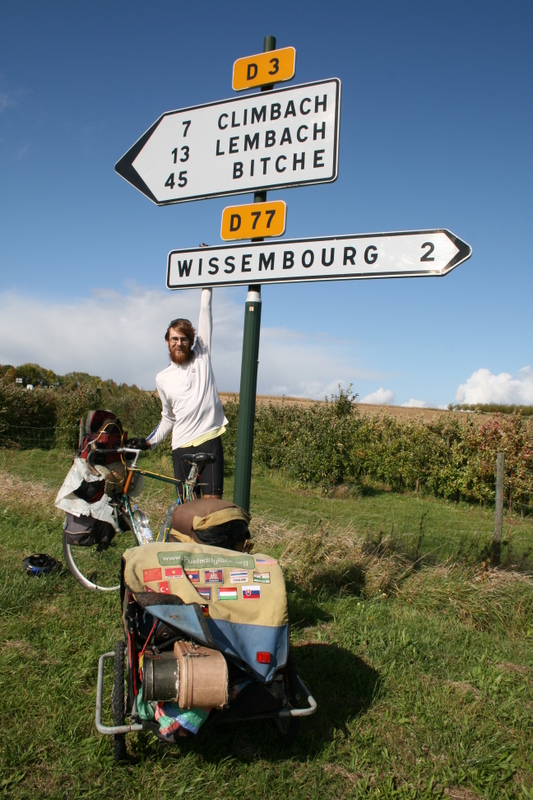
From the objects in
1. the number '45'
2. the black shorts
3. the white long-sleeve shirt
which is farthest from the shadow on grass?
the number '45'

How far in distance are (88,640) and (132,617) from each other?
49.9 inches

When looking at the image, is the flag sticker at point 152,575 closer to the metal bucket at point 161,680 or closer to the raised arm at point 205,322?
the metal bucket at point 161,680

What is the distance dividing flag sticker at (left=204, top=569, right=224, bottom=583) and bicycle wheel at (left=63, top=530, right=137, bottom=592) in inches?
77.3

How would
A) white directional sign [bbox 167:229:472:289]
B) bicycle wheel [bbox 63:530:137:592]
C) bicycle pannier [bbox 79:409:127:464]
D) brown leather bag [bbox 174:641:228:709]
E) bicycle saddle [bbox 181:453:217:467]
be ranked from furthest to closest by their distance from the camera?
bicycle wheel [bbox 63:530:137:592] < bicycle pannier [bbox 79:409:127:464] < bicycle saddle [bbox 181:453:217:467] < white directional sign [bbox 167:229:472:289] < brown leather bag [bbox 174:641:228:709]

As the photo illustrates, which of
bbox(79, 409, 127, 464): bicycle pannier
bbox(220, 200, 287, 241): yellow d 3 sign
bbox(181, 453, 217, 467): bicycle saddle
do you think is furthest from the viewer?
bbox(79, 409, 127, 464): bicycle pannier

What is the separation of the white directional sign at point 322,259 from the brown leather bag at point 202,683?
7.18 feet

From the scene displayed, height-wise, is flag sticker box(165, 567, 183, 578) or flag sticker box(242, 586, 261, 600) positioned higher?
flag sticker box(165, 567, 183, 578)

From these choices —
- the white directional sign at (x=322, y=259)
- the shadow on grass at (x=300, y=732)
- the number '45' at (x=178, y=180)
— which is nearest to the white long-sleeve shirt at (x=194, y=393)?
the white directional sign at (x=322, y=259)

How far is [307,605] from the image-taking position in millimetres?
4238

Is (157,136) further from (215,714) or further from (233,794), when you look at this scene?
(233,794)

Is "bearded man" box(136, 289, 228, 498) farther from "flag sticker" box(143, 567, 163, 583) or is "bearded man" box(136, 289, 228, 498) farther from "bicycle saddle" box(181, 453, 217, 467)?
"flag sticker" box(143, 567, 163, 583)

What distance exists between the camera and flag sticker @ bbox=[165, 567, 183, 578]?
2364 mm

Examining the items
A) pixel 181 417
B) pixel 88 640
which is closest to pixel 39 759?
pixel 88 640

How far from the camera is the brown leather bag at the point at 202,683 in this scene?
81.4 inches
